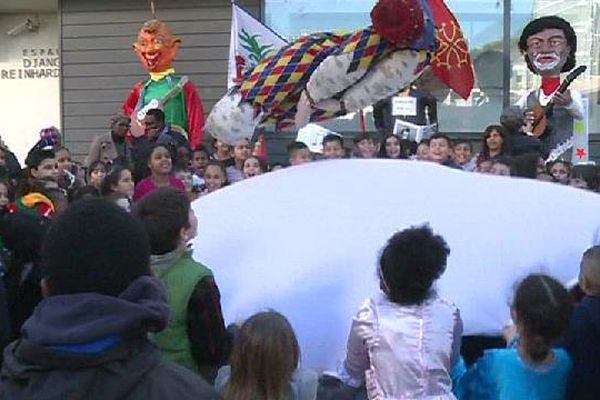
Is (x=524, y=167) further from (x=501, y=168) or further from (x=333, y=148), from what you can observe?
(x=333, y=148)

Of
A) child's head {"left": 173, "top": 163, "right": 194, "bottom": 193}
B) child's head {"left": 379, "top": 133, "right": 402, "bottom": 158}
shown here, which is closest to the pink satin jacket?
child's head {"left": 173, "top": 163, "right": 194, "bottom": 193}

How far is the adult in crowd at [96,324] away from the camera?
6.00 feet

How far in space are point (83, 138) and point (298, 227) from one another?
964 cm

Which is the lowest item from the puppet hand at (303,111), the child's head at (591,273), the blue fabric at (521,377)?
the blue fabric at (521,377)

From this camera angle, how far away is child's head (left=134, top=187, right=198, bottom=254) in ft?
11.5

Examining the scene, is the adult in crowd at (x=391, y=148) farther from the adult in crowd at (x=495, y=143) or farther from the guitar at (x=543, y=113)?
the guitar at (x=543, y=113)

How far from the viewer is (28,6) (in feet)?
47.8

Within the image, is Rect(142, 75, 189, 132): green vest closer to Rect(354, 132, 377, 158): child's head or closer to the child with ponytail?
Rect(354, 132, 377, 158): child's head

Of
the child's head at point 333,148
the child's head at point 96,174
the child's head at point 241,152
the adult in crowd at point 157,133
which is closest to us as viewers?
the child's head at point 96,174

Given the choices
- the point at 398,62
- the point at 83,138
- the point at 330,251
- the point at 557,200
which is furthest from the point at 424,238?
the point at 83,138

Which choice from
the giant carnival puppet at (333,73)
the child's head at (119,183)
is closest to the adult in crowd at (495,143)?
the child's head at (119,183)

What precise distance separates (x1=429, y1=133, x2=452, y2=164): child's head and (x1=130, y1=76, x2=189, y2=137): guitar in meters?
2.98

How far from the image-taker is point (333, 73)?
476 centimetres

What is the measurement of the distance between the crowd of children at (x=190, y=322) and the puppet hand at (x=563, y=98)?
1.57 meters
